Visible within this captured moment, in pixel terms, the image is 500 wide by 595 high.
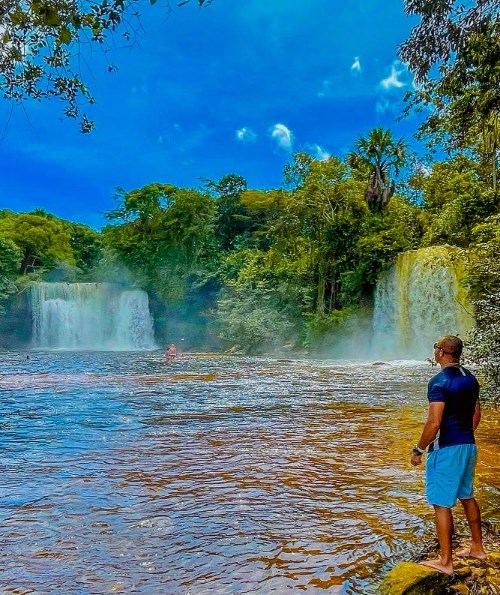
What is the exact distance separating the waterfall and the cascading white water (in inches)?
686

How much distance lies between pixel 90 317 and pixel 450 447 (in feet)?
120

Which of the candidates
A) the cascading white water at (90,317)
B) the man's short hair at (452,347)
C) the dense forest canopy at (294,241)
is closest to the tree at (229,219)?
the dense forest canopy at (294,241)

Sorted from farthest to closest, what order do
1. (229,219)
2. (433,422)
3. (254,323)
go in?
1. (229,219)
2. (254,323)
3. (433,422)

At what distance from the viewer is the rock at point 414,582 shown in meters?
2.95

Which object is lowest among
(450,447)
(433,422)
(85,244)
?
(450,447)

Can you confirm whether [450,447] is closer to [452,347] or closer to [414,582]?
[452,347]

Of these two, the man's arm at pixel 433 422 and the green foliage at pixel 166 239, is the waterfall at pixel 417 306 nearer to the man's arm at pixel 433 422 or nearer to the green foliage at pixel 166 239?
the green foliage at pixel 166 239

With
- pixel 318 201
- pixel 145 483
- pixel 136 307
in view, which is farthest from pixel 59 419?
pixel 136 307

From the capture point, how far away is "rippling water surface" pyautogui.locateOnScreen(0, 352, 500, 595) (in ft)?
11.7

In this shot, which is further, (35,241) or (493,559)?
(35,241)

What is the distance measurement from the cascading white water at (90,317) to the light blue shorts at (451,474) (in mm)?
34440

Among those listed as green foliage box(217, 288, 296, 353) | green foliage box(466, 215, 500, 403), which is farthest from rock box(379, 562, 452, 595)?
green foliage box(217, 288, 296, 353)

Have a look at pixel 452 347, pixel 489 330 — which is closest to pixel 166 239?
pixel 489 330

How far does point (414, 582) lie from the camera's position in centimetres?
296
